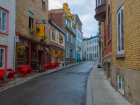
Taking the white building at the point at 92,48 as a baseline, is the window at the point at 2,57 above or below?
below

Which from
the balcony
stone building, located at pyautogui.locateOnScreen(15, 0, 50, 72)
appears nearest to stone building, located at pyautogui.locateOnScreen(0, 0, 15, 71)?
stone building, located at pyautogui.locateOnScreen(15, 0, 50, 72)

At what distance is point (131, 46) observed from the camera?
14.8 feet

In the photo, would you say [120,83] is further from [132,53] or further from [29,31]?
[29,31]

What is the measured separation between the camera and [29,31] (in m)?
13.4

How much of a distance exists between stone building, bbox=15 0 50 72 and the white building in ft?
146

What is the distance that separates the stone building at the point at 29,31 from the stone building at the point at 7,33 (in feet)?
1.99

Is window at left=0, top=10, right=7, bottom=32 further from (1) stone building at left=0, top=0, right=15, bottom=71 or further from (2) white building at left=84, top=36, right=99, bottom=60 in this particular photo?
(2) white building at left=84, top=36, right=99, bottom=60

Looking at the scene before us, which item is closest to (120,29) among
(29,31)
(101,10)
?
(101,10)

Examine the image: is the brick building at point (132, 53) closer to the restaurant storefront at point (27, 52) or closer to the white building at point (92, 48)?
the restaurant storefront at point (27, 52)

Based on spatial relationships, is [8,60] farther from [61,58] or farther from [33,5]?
[61,58]

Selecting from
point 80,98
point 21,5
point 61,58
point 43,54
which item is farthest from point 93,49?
point 80,98

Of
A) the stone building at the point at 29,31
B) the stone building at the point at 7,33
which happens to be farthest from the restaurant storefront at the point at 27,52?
the stone building at the point at 7,33

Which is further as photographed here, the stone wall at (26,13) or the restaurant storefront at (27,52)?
the stone wall at (26,13)

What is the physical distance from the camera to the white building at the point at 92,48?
6038 cm
